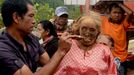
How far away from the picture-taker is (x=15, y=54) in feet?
10.4

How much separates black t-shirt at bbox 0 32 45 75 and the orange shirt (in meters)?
2.95

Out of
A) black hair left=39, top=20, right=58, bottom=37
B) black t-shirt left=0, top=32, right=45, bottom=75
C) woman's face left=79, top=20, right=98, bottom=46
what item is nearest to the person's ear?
black t-shirt left=0, top=32, right=45, bottom=75

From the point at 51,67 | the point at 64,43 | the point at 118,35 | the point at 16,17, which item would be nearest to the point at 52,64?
the point at 51,67

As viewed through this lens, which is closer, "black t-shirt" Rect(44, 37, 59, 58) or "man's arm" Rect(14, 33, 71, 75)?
"man's arm" Rect(14, 33, 71, 75)

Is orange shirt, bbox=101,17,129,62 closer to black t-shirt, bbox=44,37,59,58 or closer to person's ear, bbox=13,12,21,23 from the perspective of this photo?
black t-shirt, bbox=44,37,59,58

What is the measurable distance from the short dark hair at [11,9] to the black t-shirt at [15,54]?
0.43ft

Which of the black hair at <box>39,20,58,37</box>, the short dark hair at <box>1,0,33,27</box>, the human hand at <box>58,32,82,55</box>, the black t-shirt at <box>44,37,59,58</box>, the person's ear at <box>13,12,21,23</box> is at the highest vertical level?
the short dark hair at <box>1,0,33,27</box>

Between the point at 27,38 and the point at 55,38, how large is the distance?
258cm

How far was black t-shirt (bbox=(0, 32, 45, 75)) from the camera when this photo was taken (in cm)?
312

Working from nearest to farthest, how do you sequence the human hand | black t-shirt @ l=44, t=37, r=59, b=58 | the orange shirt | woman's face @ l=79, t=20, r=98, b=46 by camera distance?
1. the human hand
2. woman's face @ l=79, t=20, r=98, b=46
3. black t-shirt @ l=44, t=37, r=59, b=58
4. the orange shirt

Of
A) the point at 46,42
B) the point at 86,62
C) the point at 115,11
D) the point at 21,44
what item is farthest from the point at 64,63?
the point at 115,11

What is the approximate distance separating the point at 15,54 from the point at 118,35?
3.30m

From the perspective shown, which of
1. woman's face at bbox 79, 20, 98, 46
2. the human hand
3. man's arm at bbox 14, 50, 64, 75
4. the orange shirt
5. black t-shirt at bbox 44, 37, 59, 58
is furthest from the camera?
the orange shirt

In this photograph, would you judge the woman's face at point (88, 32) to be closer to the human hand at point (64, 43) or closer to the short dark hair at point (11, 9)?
the human hand at point (64, 43)
